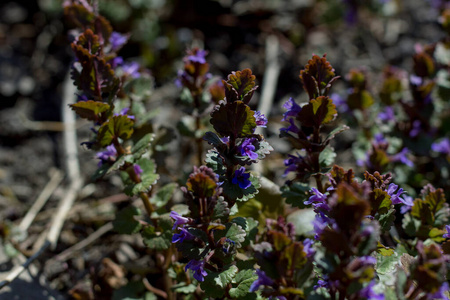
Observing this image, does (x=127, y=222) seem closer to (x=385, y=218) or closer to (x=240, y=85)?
(x=240, y=85)

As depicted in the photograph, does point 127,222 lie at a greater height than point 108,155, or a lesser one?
lesser

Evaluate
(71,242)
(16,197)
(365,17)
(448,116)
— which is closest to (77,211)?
(71,242)

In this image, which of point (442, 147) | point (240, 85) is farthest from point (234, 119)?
point (442, 147)

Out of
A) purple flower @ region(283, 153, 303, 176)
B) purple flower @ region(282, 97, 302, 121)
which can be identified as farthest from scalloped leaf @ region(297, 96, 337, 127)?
purple flower @ region(283, 153, 303, 176)

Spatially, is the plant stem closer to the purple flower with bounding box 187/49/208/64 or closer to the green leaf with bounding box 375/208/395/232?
the purple flower with bounding box 187/49/208/64

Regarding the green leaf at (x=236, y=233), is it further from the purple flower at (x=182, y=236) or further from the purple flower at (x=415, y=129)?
the purple flower at (x=415, y=129)

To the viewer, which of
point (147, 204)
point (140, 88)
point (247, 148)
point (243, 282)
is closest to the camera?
point (247, 148)

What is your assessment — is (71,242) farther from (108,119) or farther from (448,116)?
(448,116)
